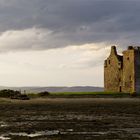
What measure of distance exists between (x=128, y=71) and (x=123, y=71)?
2417 mm

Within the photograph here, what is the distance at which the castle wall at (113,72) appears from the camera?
4574 inches

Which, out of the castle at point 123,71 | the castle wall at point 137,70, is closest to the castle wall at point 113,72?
the castle at point 123,71

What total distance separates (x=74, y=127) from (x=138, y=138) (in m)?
7.84

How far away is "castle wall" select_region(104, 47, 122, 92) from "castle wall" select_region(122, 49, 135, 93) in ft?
6.45

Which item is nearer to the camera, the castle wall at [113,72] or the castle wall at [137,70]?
the castle wall at [137,70]

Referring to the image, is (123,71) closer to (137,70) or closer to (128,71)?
(128,71)

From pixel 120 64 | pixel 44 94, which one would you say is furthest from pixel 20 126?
pixel 120 64

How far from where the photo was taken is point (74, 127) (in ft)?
119

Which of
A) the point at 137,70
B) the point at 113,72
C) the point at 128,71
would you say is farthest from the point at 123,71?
the point at 137,70

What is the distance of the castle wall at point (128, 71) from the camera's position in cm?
11056

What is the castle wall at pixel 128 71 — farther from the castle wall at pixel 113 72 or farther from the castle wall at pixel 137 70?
the castle wall at pixel 113 72

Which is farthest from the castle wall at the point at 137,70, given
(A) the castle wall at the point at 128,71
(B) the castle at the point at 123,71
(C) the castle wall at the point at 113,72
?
(C) the castle wall at the point at 113,72

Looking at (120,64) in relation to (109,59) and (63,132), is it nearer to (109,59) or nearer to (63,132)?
(109,59)

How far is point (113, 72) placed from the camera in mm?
117438
